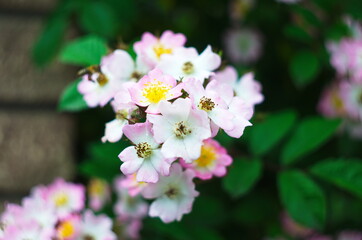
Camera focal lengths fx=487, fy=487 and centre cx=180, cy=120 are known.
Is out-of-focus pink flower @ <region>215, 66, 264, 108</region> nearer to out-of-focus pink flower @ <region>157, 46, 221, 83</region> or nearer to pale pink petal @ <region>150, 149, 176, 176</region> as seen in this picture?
out-of-focus pink flower @ <region>157, 46, 221, 83</region>

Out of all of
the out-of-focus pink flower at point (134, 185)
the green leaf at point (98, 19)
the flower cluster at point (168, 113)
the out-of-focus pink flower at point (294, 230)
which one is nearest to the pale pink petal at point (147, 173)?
the flower cluster at point (168, 113)

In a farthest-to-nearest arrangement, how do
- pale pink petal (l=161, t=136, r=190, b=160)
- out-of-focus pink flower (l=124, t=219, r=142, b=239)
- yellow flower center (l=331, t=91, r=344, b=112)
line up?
yellow flower center (l=331, t=91, r=344, b=112) → out-of-focus pink flower (l=124, t=219, r=142, b=239) → pale pink petal (l=161, t=136, r=190, b=160)

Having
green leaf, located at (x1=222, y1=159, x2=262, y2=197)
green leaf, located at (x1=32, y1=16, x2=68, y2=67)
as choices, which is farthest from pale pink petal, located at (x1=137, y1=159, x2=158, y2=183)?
green leaf, located at (x1=32, y1=16, x2=68, y2=67)

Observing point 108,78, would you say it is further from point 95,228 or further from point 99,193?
point 99,193

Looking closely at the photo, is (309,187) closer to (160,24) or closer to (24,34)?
(160,24)

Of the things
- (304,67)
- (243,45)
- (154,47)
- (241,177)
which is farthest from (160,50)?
(243,45)
